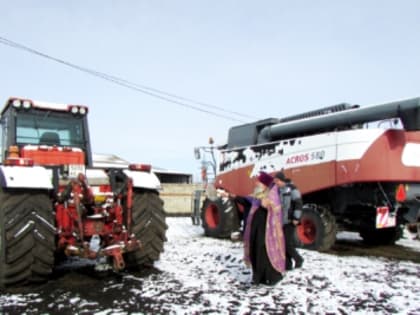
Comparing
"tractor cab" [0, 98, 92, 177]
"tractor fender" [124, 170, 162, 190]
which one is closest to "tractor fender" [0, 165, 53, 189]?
"tractor cab" [0, 98, 92, 177]

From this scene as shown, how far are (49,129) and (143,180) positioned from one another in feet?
6.55

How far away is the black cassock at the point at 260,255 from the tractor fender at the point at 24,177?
2.73 m

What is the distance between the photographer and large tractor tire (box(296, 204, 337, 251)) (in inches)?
A: 325

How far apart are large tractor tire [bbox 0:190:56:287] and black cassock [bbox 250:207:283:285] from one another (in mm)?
2591

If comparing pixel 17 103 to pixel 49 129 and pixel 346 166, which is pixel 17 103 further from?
pixel 346 166

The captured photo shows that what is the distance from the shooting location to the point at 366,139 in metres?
7.74

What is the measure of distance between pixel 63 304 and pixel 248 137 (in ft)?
23.1

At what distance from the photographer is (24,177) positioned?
535 cm

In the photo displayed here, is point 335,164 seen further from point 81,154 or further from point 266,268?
point 81,154

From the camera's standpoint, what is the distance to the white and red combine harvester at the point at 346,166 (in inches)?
304

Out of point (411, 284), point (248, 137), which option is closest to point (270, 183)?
point (411, 284)

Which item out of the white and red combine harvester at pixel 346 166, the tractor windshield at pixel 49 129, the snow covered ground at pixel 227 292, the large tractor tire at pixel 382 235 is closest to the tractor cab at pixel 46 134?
the tractor windshield at pixel 49 129

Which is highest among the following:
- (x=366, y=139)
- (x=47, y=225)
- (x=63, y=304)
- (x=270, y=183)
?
(x=366, y=139)

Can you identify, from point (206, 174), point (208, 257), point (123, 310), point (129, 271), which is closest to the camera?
point (123, 310)
